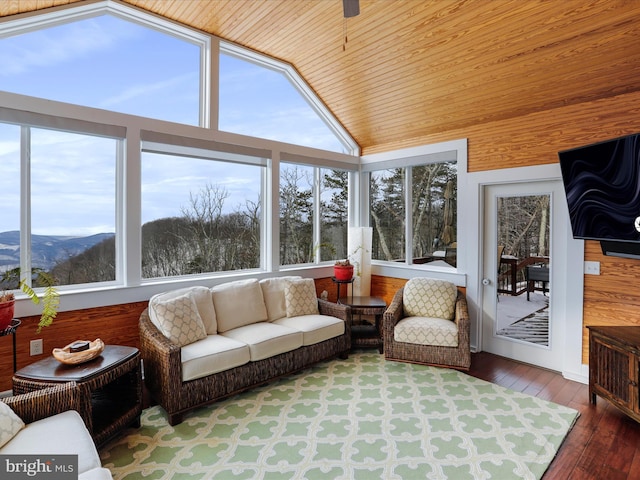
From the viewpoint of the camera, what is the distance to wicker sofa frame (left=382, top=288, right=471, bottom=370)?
353cm

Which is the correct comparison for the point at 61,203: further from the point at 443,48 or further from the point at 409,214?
the point at 409,214

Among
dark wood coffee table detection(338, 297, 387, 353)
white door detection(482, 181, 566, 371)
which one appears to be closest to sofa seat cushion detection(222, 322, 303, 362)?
dark wood coffee table detection(338, 297, 387, 353)

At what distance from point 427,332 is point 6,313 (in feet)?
11.6

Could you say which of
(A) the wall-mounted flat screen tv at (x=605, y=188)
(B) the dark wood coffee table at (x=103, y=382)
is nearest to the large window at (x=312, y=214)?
(B) the dark wood coffee table at (x=103, y=382)

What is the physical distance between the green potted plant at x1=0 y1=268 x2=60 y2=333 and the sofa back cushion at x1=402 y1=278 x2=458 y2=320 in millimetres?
3456

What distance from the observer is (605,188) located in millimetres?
2959

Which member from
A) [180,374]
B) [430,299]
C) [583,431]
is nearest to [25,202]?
[180,374]

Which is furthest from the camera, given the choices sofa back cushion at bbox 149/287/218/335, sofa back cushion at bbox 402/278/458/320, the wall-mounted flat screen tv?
sofa back cushion at bbox 402/278/458/320

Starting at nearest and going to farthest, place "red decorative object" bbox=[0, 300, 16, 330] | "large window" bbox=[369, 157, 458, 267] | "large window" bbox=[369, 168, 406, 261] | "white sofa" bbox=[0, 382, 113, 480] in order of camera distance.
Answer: "white sofa" bbox=[0, 382, 113, 480]
"red decorative object" bbox=[0, 300, 16, 330]
"large window" bbox=[369, 157, 458, 267]
"large window" bbox=[369, 168, 406, 261]

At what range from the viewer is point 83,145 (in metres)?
3.27

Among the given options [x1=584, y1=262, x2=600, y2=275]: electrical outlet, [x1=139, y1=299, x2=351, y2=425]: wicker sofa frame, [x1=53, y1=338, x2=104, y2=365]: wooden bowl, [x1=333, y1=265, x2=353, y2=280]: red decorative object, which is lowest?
[x1=139, y1=299, x2=351, y2=425]: wicker sofa frame

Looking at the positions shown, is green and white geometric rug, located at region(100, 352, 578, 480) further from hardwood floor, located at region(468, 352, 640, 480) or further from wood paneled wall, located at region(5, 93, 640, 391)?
wood paneled wall, located at region(5, 93, 640, 391)

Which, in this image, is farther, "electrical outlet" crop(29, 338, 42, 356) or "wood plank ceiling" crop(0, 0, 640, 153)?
"electrical outlet" crop(29, 338, 42, 356)

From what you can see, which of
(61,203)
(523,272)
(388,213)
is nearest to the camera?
(61,203)
